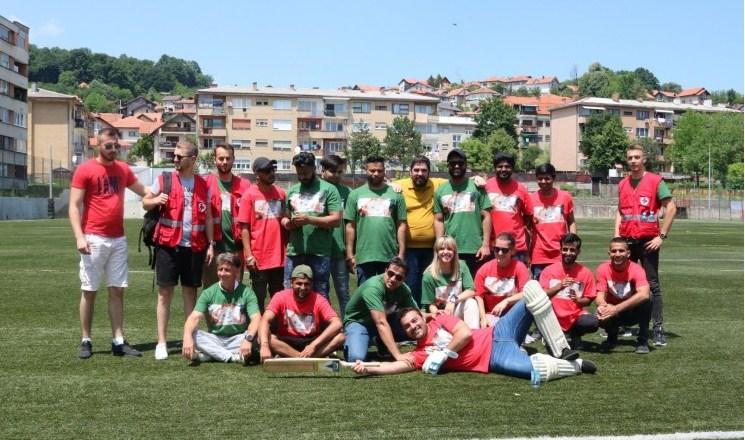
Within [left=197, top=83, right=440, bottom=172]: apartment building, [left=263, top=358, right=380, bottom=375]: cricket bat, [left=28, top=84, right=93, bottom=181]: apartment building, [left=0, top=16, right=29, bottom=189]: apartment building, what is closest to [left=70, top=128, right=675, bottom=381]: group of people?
[left=263, top=358, right=380, bottom=375]: cricket bat

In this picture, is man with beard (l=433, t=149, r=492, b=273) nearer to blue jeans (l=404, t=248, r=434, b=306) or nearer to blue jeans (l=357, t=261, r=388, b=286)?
blue jeans (l=404, t=248, r=434, b=306)

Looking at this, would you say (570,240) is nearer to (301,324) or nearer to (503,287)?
(503,287)

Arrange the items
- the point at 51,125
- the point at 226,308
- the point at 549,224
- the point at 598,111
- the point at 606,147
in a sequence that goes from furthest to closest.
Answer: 1. the point at 598,111
2. the point at 606,147
3. the point at 51,125
4. the point at 549,224
5. the point at 226,308

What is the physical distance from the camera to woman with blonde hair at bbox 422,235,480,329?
27.8ft

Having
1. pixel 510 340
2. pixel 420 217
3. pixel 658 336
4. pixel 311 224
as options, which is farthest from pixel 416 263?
pixel 658 336

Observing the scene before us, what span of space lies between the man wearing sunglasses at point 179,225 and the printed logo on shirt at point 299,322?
1.03m

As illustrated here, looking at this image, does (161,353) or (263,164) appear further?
(263,164)

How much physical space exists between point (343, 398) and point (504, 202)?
3548mm

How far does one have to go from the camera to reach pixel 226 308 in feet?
27.0

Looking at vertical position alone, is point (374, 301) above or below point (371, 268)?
below

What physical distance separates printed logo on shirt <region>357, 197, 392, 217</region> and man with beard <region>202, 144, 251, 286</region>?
1191 millimetres

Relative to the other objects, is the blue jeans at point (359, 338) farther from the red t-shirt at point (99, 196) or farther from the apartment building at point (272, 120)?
the apartment building at point (272, 120)

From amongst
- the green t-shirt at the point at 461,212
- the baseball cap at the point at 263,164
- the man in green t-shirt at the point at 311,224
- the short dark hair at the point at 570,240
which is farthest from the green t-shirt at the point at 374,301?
the short dark hair at the point at 570,240

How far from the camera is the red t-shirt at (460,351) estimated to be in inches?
301
